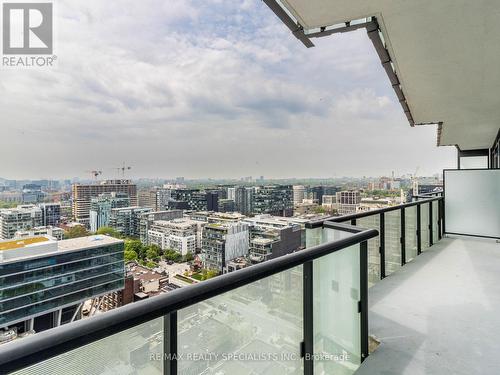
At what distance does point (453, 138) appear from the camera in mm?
8500

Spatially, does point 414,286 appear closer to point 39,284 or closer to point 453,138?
point 39,284

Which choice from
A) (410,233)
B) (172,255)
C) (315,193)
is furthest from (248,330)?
(315,193)

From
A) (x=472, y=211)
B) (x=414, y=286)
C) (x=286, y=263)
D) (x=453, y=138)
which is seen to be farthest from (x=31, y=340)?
(x=453, y=138)

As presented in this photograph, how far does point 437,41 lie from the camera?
3.10 meters

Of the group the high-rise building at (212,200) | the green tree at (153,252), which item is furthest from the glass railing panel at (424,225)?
the high-rise building at (212,200)

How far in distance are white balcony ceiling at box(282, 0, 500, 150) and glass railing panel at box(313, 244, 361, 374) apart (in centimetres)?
223

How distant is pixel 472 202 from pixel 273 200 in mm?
5116

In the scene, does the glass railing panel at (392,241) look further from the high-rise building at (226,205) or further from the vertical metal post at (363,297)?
the high-rise building at (226,205)

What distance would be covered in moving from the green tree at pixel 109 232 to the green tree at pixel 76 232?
274 millimetres

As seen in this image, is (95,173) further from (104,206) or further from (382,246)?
(382,246)

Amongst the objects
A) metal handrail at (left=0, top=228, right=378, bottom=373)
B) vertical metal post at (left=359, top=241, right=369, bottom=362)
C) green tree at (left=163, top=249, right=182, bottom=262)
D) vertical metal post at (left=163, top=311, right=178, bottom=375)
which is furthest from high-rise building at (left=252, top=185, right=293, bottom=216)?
vertical metal post at (left=163, top=311, right=178, bottom=375)

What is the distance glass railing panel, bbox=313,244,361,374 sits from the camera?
175 cm

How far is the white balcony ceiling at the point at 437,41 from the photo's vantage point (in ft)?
8.46

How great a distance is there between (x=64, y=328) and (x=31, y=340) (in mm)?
74
